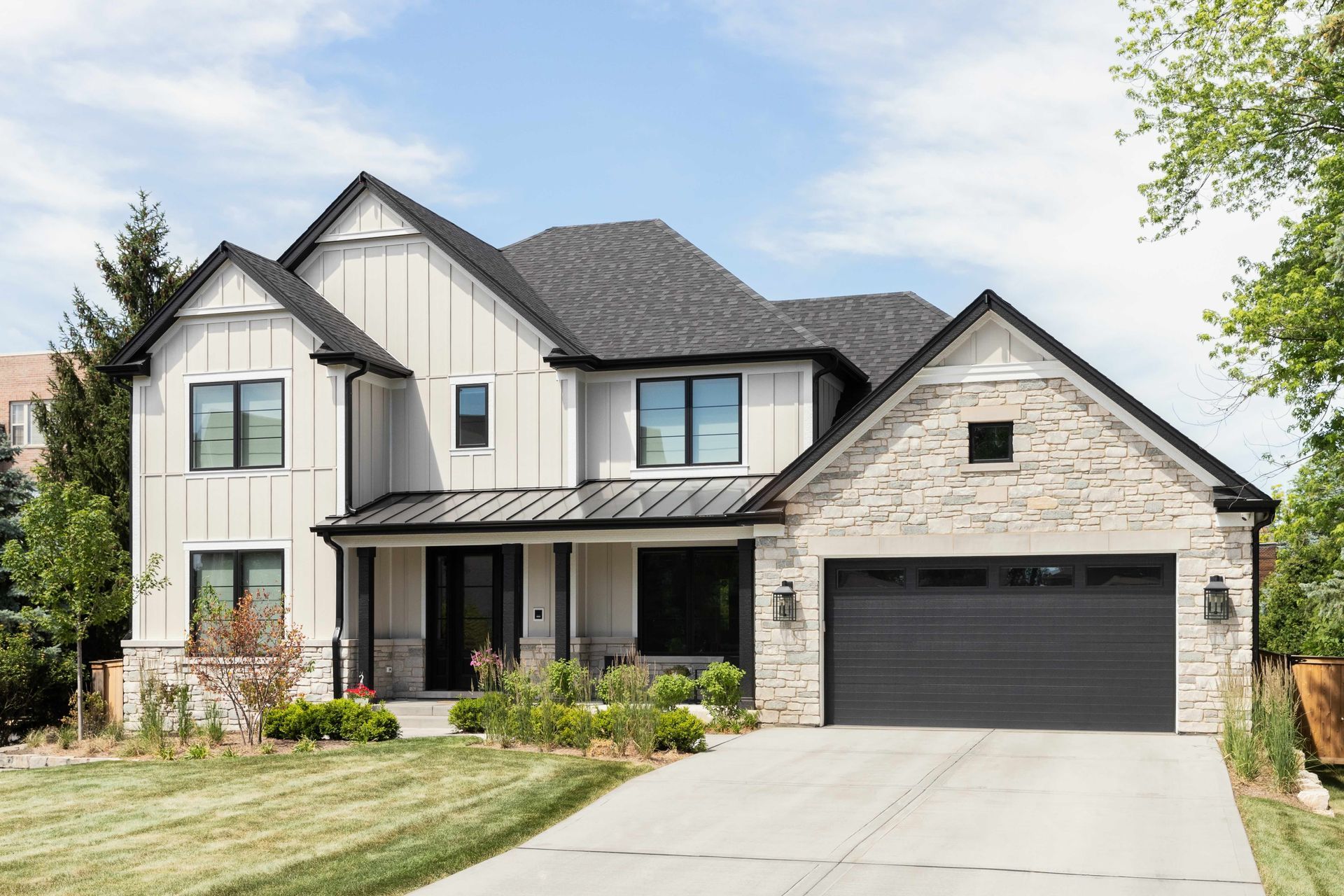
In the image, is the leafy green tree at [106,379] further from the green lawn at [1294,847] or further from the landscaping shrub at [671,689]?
the green lawn at [1294,847]

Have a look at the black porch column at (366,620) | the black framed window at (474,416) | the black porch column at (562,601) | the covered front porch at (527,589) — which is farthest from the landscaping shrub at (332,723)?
the black framed window at (474,416)

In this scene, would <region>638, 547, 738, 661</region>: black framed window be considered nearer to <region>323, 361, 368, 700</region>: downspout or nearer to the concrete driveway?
<region>323, 361, 368, 700</region>: downspout

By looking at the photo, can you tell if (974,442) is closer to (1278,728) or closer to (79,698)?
(1278,728)

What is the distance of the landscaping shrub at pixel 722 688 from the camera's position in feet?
56.4

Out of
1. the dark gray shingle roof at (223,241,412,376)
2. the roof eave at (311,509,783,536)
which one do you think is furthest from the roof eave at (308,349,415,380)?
the roof eave at (311,509,783,536)

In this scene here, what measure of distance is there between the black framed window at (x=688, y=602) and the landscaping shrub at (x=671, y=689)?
2.24 metres

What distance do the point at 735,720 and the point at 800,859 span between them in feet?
24.9

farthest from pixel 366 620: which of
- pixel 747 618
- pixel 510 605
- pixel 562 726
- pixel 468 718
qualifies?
pixel 562 726

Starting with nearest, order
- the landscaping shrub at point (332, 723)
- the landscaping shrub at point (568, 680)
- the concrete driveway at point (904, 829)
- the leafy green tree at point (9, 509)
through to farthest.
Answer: the concrete driveway at point (904, 829)
the landscaping shrub at point (332, 723)
the landscaping shrub at point (568, 680)
the leafy green tree at point (9, 509)

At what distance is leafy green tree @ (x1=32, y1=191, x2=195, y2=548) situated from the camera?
2658cm

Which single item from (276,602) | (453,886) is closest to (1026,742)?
(453,886)

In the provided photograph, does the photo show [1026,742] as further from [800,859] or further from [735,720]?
[800,859]

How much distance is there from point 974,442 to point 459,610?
8904 millimetres

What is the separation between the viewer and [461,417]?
71.0ft
